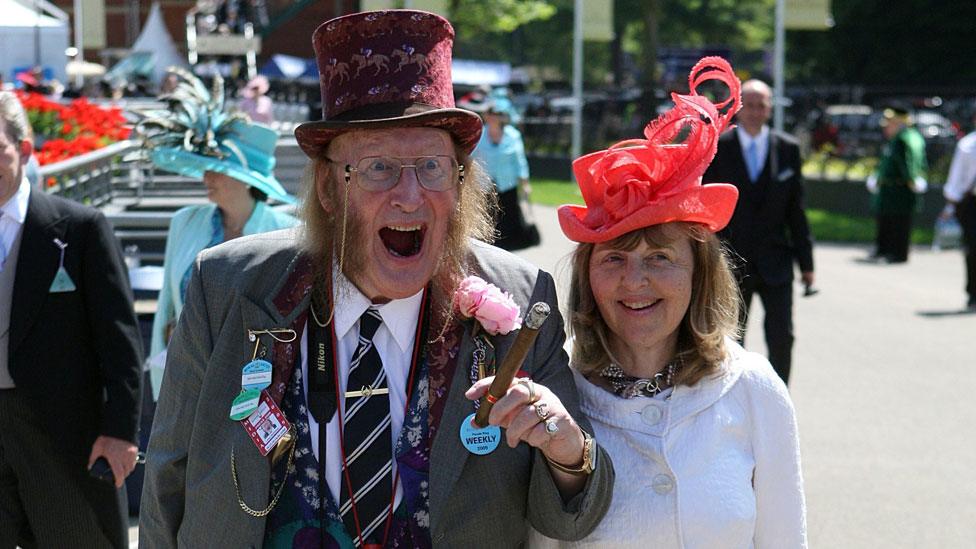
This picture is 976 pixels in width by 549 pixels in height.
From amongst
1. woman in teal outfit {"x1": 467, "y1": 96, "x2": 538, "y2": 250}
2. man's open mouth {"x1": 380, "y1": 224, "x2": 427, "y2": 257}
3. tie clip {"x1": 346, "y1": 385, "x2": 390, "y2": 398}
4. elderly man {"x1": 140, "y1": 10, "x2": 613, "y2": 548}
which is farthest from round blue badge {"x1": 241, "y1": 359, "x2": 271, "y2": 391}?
woman in teal outfit {"x1": 467, "y1": 96, "x2": 538, "y2": 250}

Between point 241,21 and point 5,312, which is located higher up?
point 241,21

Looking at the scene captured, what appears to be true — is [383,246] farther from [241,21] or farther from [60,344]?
[241,21]

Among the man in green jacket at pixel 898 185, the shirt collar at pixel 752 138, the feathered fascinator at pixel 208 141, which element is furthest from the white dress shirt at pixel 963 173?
the feathered fascinator at pixel 208 141

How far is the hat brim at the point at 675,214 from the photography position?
3.13 meters

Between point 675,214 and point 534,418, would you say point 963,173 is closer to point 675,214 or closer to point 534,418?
point 675,214

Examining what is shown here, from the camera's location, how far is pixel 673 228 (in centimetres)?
320

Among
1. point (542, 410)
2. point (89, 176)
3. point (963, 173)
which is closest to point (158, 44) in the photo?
point (963, 173)

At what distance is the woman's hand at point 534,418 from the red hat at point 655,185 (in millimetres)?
623

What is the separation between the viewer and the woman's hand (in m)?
2.54

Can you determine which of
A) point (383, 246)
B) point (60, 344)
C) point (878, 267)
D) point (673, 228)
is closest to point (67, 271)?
point (60, 344)

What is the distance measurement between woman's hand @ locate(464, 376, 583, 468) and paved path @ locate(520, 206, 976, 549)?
3.17 ft

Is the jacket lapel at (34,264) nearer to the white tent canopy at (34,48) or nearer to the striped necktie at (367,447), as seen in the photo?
the striped necktie at (367,447)

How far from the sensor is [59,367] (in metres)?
4.44

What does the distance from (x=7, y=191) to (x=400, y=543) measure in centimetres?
229
